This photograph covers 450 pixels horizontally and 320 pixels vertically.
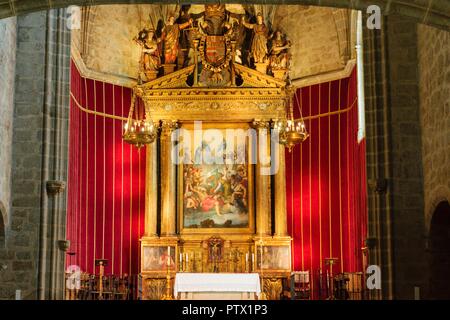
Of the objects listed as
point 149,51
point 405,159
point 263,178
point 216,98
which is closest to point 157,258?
point 263,178

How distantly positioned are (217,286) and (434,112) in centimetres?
636

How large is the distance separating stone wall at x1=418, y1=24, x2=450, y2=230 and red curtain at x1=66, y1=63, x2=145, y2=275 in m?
8.40

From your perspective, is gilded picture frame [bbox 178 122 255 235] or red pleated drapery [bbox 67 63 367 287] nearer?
red pleated drapery [bbox 67 63 367 287]

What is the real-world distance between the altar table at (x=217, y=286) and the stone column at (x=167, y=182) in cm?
212

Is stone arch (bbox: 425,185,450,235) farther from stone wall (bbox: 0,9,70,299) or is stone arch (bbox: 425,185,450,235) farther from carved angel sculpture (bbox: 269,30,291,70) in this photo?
carved angel sculpture (bbox: 269,30,291,70)

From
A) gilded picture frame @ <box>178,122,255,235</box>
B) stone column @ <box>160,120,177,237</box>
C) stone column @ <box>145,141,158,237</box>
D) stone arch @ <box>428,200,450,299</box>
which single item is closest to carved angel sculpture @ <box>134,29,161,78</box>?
stone column @ <box>160,120,177,237</box>

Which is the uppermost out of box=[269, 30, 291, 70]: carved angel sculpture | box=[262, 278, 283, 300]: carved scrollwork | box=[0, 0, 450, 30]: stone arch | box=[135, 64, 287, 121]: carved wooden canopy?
box=[269, 30, 291, 70]: carved angel sculpture

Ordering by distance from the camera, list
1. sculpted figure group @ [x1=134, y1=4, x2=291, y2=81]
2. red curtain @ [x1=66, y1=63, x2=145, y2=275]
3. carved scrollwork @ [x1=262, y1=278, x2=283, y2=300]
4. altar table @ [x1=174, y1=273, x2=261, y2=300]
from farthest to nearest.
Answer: sculpted figure group @ [x1=134, y1=4, x2=291, y2=81] → red curtain @ [x1=66, y1=63, x2=145, y2=275] → carved scrollwork @ [x1=262, y1=278, x2=283, y2=300] → altar table @ [x1=174, y1=273, x2=261, y2=300]

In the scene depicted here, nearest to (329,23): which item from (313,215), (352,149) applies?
(352,149)

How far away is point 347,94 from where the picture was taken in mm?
20094

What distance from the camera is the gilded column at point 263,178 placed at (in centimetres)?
1964

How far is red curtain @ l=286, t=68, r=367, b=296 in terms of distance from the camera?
19.8 metres
